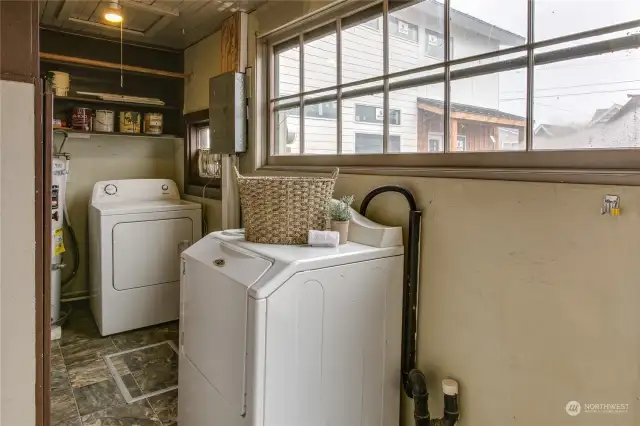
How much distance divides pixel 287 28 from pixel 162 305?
2185 mm

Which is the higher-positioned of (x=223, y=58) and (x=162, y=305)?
(x=223, y=58)

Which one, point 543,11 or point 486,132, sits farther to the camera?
point 486,132

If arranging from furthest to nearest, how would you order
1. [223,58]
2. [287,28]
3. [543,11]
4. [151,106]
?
[151,106] → [223,58] → [287,28] → [543,11]

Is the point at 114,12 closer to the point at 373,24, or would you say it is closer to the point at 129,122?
the point at 129,122

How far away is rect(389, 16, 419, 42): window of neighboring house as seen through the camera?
1.85 meters

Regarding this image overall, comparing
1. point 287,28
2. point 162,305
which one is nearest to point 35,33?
point 287,28

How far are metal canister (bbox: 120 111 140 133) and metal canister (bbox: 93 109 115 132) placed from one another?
96 millimetres

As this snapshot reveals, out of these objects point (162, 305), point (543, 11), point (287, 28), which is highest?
point (287, 28)

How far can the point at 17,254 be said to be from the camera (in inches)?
23.5

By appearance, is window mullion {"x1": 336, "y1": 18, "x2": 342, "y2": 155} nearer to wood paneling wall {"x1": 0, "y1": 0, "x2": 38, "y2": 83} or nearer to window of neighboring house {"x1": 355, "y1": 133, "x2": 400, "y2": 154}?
window of neighboring house {"x1": 355, "y1": 133, "x2": 400, "y2": 154}

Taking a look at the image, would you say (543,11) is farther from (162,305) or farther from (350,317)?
(162,305)

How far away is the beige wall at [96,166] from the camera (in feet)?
11.4

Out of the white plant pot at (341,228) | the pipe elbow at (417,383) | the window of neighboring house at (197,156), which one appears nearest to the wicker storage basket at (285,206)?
the white plant pot at (341,228)

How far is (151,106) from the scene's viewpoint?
11.8 ft
